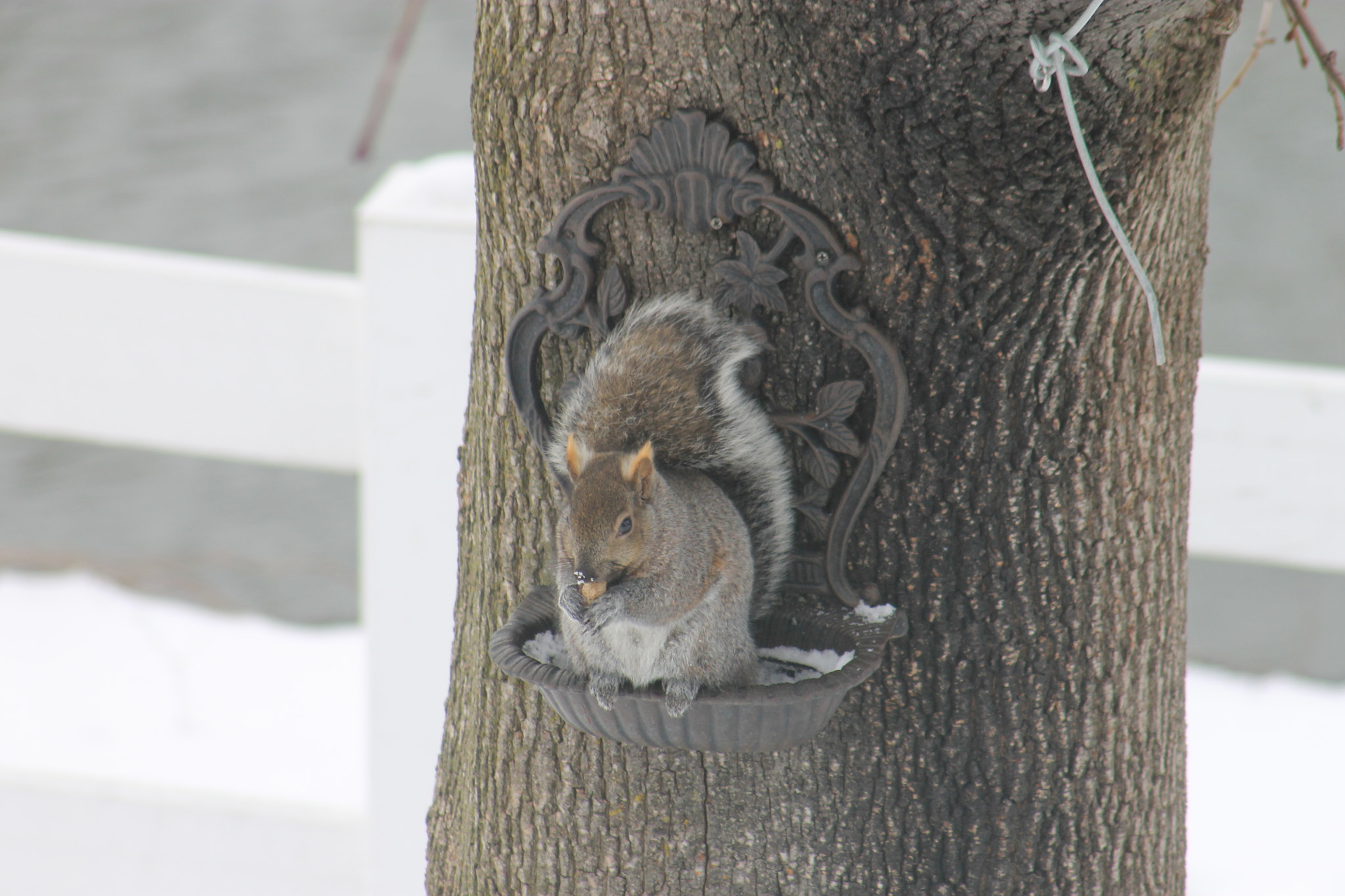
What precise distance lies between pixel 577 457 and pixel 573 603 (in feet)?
0.33

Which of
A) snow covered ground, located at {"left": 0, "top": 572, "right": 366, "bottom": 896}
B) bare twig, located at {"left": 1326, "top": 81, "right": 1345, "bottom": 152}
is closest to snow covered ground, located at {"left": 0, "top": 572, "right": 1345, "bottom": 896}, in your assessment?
snow covered ground, located at {"left": 0, "top": 572, "right": 366, "bottom": 896}

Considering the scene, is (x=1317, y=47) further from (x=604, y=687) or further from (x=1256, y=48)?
(x=604, y=687)

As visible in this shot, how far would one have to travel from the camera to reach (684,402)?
90 cm

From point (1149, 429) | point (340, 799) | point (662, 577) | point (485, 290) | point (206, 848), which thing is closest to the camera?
point (662, 577)

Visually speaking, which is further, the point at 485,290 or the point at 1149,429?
the point at 485,290

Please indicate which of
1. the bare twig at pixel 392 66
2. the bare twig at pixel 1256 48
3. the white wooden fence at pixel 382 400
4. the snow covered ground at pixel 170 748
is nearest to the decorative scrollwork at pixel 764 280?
the bare twig at pixel 1256 48

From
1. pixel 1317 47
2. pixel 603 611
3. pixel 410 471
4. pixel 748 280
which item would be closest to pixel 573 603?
pixel 603 611

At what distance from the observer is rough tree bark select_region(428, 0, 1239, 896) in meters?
0.81

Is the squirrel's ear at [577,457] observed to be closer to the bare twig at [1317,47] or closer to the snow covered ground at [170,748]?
the bare twig at [1317,47]

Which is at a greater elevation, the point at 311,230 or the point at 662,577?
the point at 311,230

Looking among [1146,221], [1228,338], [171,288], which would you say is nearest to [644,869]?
[1146,221]

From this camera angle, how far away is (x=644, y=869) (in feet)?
3.43

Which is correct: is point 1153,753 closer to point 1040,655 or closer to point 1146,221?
point 1040,655

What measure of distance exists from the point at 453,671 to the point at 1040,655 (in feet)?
1.80
